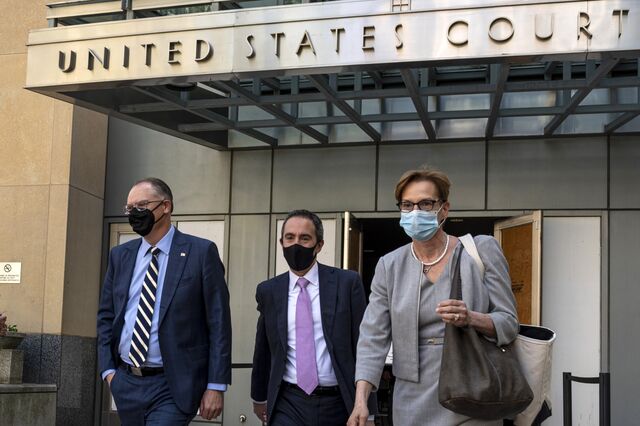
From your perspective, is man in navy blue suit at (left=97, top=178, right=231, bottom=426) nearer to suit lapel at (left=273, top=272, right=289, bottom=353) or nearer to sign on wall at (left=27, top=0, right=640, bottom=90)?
suit lapel at (left=273, top=272, right=289, bottom=353)

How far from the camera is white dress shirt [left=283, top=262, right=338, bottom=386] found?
5141mm

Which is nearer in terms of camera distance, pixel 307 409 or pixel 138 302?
pixel 307 409

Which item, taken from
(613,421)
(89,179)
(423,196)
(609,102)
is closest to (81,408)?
(89,179)

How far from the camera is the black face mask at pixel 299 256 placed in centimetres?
532

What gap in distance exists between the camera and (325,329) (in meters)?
5.21

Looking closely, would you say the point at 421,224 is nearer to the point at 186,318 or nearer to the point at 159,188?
the point at 186,318

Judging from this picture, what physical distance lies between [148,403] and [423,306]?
193cm

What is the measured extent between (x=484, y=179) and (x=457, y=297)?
817cm

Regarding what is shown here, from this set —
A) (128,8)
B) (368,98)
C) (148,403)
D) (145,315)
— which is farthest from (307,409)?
(128,8)

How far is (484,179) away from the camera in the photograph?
11.8m

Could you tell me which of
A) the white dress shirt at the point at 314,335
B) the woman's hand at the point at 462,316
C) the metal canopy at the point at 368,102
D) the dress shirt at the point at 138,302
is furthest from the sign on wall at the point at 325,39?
the woman's hand at the point at 462,316

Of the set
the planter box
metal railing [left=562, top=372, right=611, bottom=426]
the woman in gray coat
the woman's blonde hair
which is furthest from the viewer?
the planter box

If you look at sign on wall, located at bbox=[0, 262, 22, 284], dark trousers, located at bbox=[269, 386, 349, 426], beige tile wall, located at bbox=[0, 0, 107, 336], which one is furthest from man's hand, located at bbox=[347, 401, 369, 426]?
sign on wall, located at bbox=[0, 262, 22, 284]

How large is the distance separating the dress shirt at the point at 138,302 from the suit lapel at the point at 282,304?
43cm
